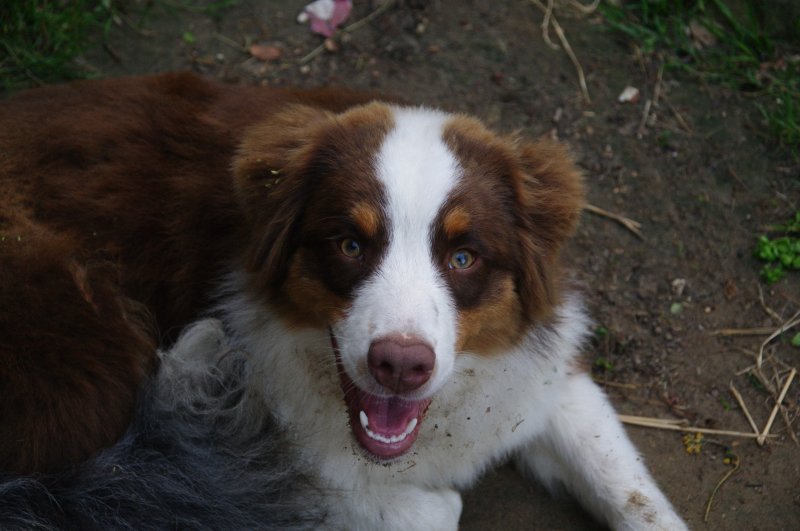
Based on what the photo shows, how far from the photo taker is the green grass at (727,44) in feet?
16.0

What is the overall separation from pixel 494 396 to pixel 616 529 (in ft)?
2.35

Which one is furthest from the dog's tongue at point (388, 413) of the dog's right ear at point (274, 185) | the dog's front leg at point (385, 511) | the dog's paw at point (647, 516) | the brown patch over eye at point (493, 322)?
the dog's paw at point (647, 516)

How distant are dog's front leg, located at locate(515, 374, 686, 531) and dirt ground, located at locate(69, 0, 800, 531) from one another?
13 centimetres

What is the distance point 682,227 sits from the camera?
4570 mm

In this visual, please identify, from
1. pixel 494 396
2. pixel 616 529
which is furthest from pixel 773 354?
pixel 494 396

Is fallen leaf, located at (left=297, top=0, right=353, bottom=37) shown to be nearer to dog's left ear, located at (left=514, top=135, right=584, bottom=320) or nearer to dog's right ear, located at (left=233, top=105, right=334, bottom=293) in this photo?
dog's right ear, located at (left=233, top=105, right=334, bottom=293)

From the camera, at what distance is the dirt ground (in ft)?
12.6

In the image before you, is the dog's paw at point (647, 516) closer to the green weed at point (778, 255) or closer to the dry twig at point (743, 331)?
the dry twig at point (743, 331)

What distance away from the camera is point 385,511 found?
3.34 meters

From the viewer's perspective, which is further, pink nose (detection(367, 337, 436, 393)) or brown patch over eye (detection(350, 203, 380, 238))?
brown patch over eye (detection(350, 203, 380, 238))

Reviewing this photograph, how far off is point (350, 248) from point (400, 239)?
0.17 meters

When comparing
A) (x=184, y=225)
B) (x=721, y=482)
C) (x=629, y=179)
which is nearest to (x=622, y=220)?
(x=629, y=179)

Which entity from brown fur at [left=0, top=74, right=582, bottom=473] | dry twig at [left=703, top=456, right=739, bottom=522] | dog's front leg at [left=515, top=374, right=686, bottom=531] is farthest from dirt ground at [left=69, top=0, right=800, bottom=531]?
brown fur at [left=0, top=74, right=582, bottom=473]

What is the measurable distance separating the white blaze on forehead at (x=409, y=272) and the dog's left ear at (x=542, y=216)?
1.03ft
